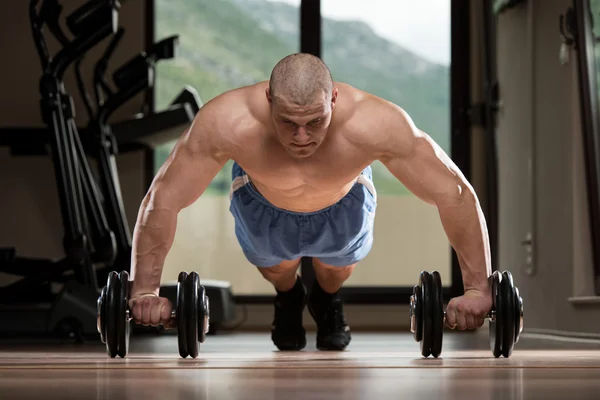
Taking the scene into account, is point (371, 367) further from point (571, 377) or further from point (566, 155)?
point (566, 155)

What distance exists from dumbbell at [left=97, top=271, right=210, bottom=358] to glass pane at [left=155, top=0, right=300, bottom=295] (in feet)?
11.6

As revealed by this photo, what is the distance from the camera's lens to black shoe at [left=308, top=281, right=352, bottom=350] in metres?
2.90

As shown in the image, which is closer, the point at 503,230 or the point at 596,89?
the point at 596,89

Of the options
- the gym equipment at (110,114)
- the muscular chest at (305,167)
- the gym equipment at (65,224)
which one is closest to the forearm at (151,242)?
the muscular chest at (305,167)

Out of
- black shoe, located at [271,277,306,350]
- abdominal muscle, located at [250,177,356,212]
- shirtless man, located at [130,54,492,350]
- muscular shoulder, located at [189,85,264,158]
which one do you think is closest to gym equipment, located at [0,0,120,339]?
black shoe, located at [271,277,306,350]

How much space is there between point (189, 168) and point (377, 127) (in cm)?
43

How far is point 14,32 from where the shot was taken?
5.60 m

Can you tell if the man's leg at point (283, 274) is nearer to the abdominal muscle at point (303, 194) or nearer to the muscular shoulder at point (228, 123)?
the abdominal muscle at point (303, 194)

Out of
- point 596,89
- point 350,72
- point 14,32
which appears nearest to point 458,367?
point 596,89

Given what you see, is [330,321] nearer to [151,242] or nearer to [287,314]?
[287,314]

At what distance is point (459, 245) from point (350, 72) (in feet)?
12.3

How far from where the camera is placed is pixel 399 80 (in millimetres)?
5797

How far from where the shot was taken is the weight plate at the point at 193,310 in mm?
2053

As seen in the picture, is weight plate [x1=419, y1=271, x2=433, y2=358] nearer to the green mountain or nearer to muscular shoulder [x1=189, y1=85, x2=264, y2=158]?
muscular shoulder [x1=189, y1=85, x2=264, y2=158]
